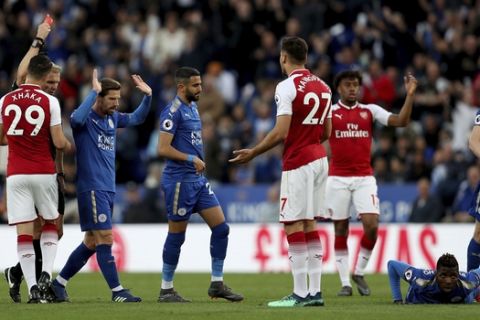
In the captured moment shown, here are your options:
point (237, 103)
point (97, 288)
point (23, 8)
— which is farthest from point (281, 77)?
point (97, 288)

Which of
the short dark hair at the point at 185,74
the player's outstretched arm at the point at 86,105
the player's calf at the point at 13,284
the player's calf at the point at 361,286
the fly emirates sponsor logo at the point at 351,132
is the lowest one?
the player's calf at the point at 361,286

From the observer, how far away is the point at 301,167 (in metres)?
13.0

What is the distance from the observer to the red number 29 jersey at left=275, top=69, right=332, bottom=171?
1295 cm

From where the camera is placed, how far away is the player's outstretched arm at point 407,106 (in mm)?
15133

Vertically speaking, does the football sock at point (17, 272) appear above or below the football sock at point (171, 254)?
below

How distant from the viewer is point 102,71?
95.0ft

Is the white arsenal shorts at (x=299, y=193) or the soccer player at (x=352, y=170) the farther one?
the soccer player at (x=352, y=170)

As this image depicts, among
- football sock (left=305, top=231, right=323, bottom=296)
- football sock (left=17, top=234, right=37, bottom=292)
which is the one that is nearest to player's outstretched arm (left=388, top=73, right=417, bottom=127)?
football sock (left=305, top=231, right=323, bottom=296)

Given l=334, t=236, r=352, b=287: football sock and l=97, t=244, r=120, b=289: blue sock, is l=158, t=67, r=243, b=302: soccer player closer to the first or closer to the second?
l=97, t=244, r=120, b=289: blue sock

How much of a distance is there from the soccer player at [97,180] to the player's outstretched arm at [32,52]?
2.81 ft

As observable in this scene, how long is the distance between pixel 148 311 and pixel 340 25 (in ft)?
51.9

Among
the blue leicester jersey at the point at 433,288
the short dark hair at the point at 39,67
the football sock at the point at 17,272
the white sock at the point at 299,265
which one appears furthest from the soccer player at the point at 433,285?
the short dark hair at the point at 39,67

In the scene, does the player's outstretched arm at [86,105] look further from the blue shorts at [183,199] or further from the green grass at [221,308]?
the green grass at [221,308]

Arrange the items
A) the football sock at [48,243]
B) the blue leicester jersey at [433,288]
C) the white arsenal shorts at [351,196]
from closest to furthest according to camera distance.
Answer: the blue leicester jersey at [433,288] < the football sock at [48,243] < the white arsenal shorts at [351,196]
